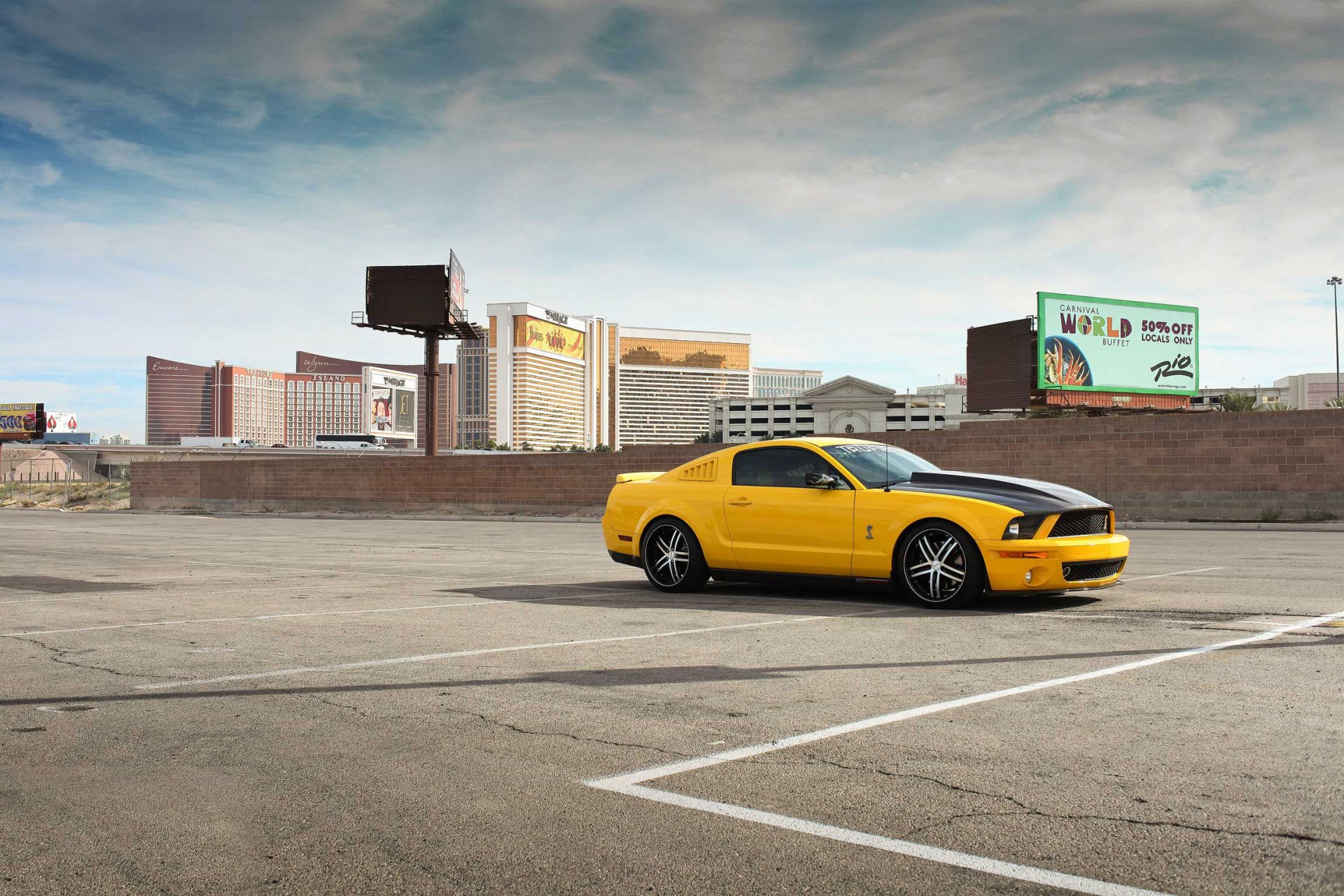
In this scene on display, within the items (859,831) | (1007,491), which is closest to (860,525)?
(1007,491)

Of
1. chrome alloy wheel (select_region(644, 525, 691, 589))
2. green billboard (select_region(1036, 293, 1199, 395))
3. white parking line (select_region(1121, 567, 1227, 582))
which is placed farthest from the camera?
green billboard (select_region(1036, 293, 1199, 395))

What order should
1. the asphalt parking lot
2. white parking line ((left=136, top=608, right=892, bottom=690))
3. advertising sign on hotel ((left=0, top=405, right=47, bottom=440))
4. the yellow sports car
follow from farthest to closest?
advertising sign on hotel ((left=0, top=405, right=47, bottom=440))
the yellow sports car
white parking line ((left=136, top=608, right=892, bottom=690))
the asphalt parking lot

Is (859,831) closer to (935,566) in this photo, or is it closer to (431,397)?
(935,566)

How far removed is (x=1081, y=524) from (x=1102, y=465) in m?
19.8

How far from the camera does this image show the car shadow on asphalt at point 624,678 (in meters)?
5.94

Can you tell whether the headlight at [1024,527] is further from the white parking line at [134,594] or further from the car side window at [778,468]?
the white parking line at [134,594]

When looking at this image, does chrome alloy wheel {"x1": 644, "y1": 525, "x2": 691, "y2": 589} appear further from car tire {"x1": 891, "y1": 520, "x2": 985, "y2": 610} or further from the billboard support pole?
the billboard support pole

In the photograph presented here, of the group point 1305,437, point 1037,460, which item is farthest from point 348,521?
point 1305,437

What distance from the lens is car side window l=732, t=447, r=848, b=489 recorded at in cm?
1008

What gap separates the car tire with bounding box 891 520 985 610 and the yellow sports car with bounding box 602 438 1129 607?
1 cm

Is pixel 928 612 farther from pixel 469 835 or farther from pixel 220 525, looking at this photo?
pixel 220 525

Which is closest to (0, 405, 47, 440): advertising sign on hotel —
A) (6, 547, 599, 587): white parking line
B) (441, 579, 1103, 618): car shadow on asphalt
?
(6, 547, 599, 587): white parking line

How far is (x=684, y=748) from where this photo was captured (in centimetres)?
468

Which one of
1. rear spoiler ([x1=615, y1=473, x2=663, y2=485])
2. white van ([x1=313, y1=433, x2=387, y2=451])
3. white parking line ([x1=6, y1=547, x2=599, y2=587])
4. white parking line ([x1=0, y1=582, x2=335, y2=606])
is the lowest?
white parking line ([x1=6, y1=547, x2=599, y2=587])
